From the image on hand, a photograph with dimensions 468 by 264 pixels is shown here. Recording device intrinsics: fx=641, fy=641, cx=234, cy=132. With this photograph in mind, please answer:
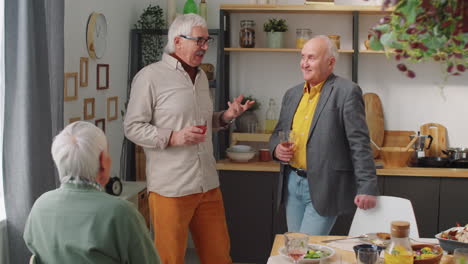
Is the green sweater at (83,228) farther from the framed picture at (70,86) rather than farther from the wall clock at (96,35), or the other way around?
the wall clock at (96,35)

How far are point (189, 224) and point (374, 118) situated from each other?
6.60 ft

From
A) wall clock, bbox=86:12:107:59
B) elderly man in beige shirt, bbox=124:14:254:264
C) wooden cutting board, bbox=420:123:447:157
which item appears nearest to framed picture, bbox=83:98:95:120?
wall clock, bbox=86:12:107:59

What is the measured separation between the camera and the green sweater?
6.40 feet

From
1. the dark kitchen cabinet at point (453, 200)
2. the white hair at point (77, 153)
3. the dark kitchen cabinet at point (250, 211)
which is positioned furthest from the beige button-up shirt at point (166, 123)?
the dark kitchen cabinet at point (453, 200)

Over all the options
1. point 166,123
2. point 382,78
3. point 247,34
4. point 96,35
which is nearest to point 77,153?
point 166,123

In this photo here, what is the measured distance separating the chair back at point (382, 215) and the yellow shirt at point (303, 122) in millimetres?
391

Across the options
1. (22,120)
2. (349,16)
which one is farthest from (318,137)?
(349,16)

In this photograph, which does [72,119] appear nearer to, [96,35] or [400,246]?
[96,35]

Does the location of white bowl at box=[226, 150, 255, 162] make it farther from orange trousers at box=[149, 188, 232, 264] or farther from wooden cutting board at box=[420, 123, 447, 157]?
wooden cutting board at box=[420, 123, 447, 157]

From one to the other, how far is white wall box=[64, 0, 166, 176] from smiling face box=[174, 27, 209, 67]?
688mm

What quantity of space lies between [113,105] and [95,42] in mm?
563

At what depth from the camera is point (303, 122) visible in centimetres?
325

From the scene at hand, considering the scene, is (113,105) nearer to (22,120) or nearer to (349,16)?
(22,120)

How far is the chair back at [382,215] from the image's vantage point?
3006 millimetres
